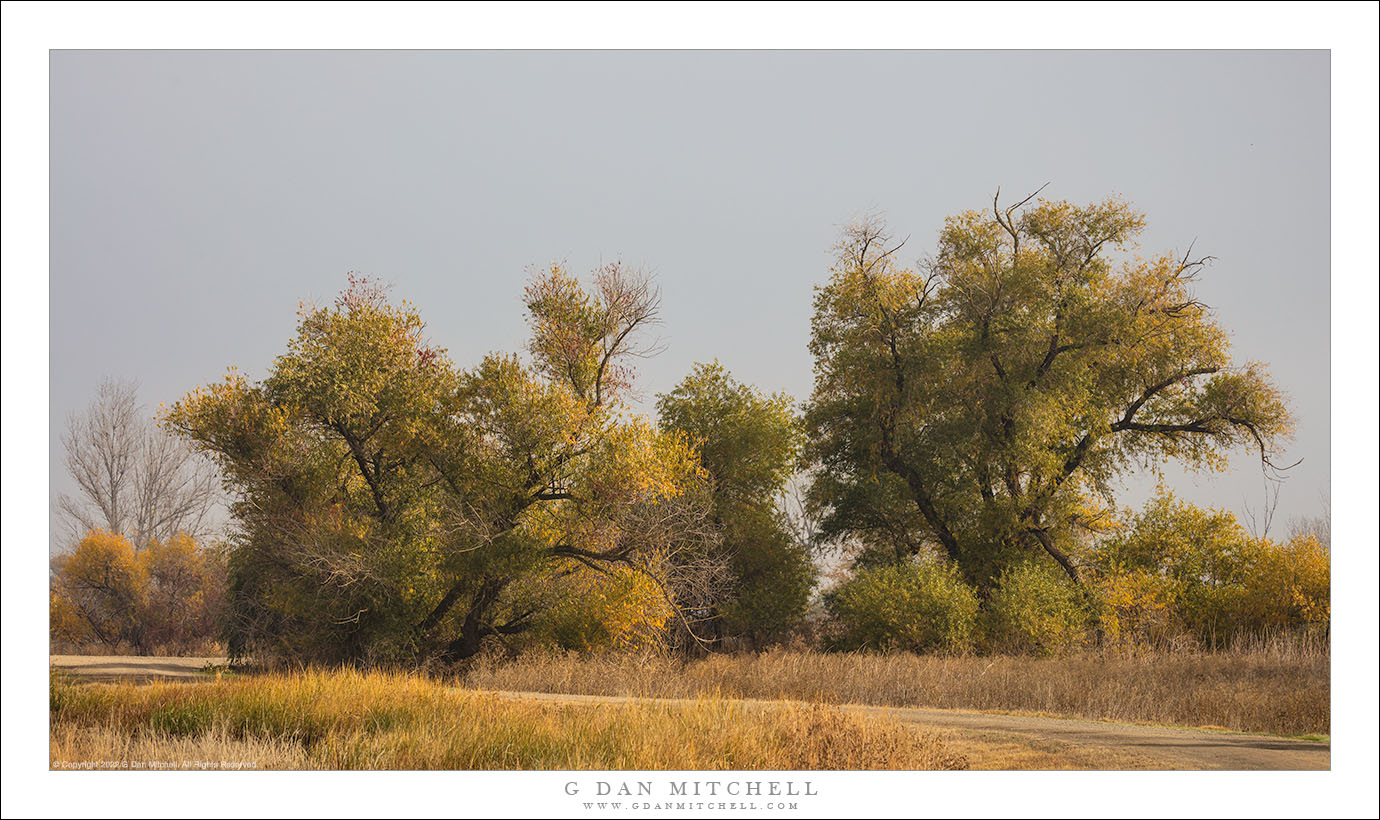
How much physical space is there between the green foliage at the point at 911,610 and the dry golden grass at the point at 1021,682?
2.75m

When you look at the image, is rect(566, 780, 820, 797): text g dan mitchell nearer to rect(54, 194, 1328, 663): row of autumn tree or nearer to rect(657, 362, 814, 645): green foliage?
rect(54, 194, 1328, 663): row of autumn tree

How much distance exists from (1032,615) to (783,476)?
8.18 meters

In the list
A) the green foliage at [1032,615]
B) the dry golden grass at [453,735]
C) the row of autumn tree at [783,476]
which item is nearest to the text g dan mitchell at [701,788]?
the dry golden grass at [453,735]

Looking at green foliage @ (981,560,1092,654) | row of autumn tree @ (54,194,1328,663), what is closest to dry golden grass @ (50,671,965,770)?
row of autumn tree @ (54,194,1328,663)

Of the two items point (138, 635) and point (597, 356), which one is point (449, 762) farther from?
point (138, 635)

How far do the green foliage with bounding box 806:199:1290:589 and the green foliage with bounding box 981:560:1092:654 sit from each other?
1046 mm

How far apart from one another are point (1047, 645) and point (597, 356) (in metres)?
11.6

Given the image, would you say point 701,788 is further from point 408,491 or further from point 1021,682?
point 408,491

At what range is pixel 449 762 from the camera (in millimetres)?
11062

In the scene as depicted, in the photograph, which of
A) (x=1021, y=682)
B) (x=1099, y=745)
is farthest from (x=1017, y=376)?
(x=1099, y=745)

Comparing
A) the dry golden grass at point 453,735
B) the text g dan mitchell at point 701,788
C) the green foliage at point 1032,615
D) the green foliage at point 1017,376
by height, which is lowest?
the green foliage at point 1032,615

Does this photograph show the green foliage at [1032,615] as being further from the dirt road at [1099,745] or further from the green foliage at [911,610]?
the dirt road at [1099,745]

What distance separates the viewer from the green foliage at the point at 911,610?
920 inches

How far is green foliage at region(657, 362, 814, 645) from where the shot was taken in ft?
92.3
